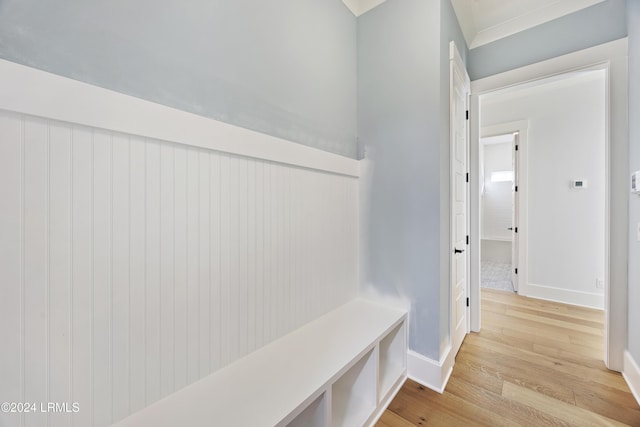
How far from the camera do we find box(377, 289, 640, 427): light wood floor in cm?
135

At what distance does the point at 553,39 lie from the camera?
6.35 feet

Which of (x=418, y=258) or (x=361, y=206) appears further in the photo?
(x=361, y=206)

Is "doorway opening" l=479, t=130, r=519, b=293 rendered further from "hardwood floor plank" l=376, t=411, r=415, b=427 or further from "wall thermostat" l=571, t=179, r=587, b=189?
"hardwood floor plank" l=376, t=411, r=415, b=427

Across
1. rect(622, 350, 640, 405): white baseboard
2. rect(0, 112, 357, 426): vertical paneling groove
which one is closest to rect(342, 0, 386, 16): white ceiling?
rect(0, 112, 357, 426): vertical paneling groove

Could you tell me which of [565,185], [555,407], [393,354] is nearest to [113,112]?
[393,354]

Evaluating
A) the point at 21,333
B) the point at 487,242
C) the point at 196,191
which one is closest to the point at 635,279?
the point at 196,191

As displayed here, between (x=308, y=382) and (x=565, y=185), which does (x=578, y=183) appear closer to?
(x=565, y=185)

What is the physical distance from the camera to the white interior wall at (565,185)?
9.27 ft

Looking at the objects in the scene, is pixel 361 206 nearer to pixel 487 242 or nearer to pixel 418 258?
pixel 418 258

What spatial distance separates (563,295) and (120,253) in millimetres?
4208

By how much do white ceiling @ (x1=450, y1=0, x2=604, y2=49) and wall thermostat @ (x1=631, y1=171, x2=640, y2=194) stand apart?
1293 mm

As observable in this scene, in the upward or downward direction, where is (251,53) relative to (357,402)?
upward

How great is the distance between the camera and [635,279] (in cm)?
155

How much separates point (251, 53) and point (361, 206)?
121 cm
